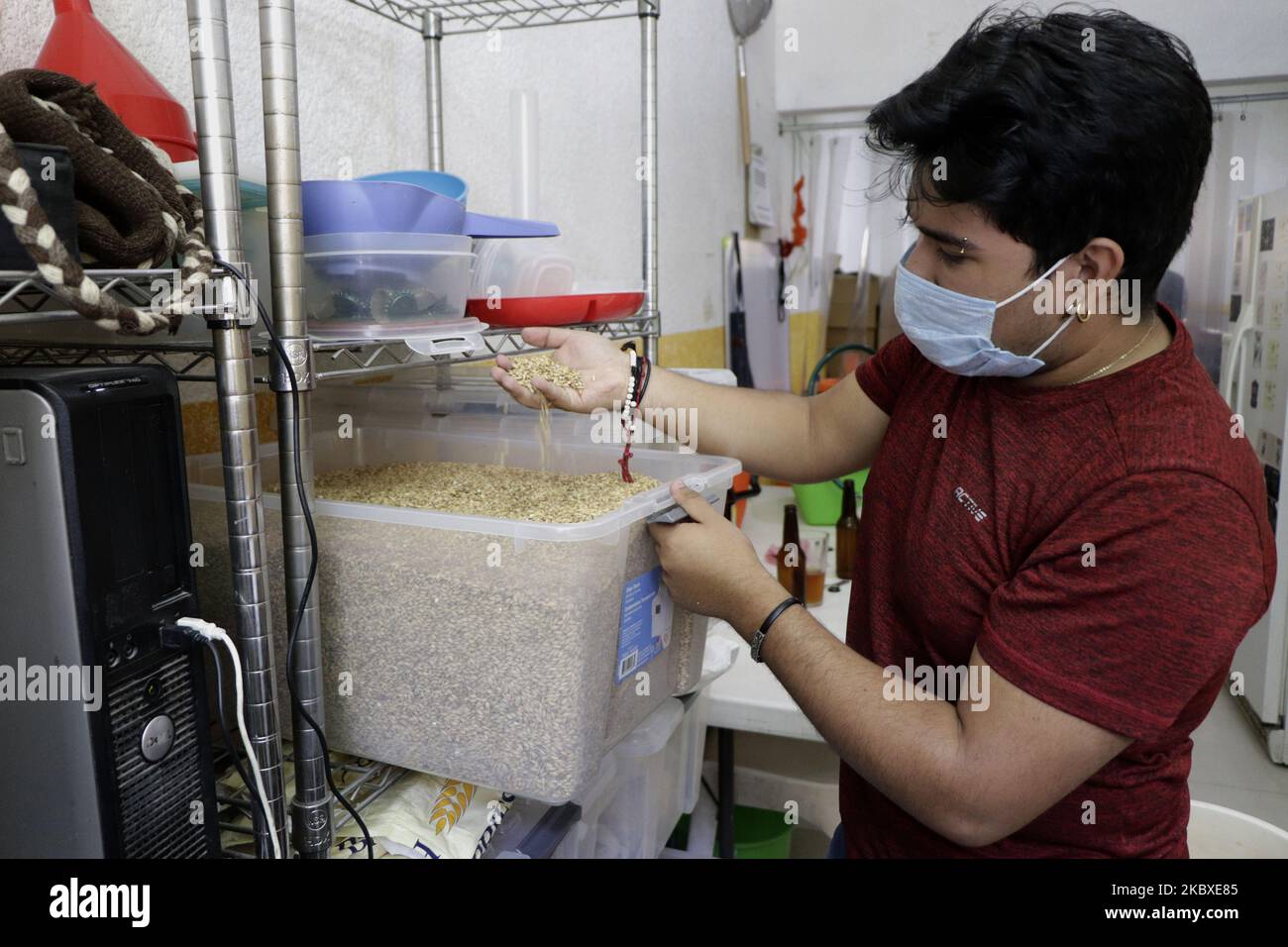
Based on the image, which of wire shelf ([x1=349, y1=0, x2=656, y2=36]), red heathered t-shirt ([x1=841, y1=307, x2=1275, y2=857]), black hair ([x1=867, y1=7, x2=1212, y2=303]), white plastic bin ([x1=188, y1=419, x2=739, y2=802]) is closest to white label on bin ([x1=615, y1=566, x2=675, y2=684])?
white plastic bin ([x1=188, y1=419, x2=739, y2=802])

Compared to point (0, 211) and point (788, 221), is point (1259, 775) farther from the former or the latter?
point (0, 211)

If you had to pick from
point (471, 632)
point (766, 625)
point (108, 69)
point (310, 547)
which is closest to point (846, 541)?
point (766, 625)

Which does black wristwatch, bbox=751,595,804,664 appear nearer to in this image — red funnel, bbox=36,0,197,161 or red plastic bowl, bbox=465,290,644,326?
red plastic bowl, bbox=465,290,644,326

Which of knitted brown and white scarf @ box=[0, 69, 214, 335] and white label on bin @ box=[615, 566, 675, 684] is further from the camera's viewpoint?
white label on bin @ box=[615, 566, 675, 684]

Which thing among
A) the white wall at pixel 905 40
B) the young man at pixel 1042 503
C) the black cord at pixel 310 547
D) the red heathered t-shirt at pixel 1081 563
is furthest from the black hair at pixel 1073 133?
the white wall at pixel 905 40

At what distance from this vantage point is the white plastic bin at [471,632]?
0.80 meters

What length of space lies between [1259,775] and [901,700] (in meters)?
2.22

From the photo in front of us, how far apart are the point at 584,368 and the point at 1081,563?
642mm

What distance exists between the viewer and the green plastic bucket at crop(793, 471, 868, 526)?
2.41 metres

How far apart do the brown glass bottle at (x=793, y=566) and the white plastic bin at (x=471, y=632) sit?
99cm

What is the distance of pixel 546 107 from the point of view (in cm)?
174

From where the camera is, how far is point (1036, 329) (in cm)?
86

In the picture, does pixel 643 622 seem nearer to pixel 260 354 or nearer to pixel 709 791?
pixel 260 354

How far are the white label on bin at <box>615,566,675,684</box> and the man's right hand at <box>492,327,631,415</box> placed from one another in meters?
0.27
